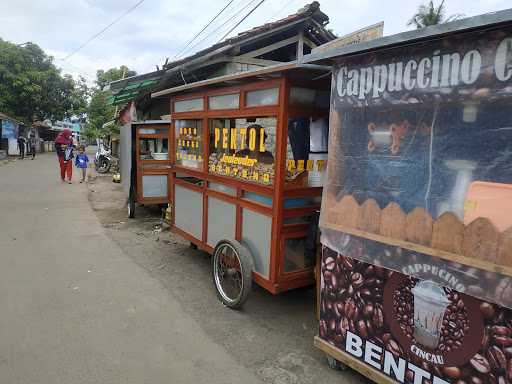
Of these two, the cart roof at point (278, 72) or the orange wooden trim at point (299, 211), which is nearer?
the cart roof at point (278, 72)

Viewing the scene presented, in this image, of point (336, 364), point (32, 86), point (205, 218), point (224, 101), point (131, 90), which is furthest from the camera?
point (32, 86)

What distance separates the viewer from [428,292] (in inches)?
89.7

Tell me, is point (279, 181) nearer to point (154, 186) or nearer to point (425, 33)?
point (425, 33)

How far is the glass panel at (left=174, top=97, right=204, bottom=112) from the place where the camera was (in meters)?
4.63

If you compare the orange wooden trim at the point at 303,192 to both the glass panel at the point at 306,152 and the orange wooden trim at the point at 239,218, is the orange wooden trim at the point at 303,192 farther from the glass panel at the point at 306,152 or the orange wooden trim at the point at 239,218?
the orange wooden trim at the point at 239,218

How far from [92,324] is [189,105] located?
2.78 metres

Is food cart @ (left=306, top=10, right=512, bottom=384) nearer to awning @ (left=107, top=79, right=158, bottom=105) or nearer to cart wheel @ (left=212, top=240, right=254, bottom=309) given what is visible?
cart wheel @ (left=212, top=240, right=254, bottom=309)

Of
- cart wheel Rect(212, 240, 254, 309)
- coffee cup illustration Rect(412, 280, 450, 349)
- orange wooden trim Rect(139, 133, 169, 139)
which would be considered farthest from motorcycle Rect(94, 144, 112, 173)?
coffee cup illustration Rect(412, 280, 450, 349)

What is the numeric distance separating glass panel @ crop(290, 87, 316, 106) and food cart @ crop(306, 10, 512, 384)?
557 mm

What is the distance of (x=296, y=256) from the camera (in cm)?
366

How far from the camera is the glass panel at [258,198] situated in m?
3.55

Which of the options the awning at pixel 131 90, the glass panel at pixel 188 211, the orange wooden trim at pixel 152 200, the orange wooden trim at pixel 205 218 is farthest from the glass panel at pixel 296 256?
the awning at pixel 131 90

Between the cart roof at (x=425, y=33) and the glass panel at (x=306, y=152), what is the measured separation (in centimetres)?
87

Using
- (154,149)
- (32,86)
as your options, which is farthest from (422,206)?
(32,86)
